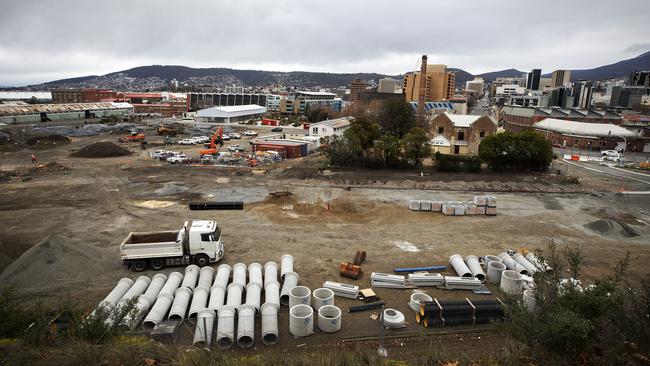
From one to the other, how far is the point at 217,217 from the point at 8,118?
275 ft

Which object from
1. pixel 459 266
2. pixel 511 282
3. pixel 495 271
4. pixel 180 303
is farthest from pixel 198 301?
pixel 495 271

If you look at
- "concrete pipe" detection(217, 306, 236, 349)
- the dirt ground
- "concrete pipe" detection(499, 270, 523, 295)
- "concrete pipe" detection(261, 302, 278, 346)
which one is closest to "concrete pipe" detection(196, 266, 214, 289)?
the dirt ground

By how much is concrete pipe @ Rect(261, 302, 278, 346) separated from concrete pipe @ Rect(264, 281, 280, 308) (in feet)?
2.26

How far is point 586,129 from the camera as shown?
195 feet

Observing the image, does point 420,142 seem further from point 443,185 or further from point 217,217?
point 217,217

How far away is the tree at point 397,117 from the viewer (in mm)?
62125

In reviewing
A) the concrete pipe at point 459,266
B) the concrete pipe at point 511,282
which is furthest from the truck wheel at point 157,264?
the concrete pipe at point 511,282

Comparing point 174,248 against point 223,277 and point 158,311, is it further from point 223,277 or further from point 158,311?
point 158,311

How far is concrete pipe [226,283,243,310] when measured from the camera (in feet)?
43.2

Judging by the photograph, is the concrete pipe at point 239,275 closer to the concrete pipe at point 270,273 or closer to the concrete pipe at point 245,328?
the concrete pipe at point 270,273

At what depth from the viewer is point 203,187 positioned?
106 ft

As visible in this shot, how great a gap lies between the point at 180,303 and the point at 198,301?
617mm

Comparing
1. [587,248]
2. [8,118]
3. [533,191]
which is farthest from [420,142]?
[8,118]

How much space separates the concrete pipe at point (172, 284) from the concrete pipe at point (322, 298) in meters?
5.43
